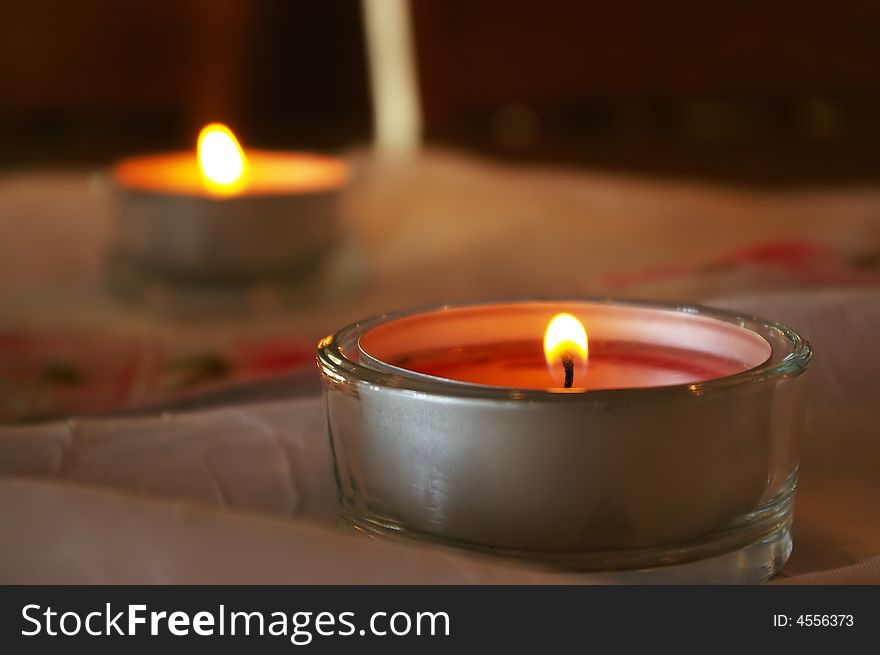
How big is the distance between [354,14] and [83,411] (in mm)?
2212

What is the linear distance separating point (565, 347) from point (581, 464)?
0.07 m

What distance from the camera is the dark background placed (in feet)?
4.91

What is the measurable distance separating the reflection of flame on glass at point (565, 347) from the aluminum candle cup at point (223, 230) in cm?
47

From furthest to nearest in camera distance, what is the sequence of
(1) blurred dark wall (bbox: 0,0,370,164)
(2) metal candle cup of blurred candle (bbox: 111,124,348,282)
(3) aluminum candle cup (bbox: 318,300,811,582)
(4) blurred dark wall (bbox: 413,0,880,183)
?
(1) blurred dark wall (bbox: 0,0,370,164) < (4) blurred dark wall (bbox: 413,0,880,183) < (2) metal candle cup of blurred candle (bbox: 111,124,348,282) < (3) aluminum candle cup (bbox: 318,300,811,582)

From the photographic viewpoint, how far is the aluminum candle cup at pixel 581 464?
259mm

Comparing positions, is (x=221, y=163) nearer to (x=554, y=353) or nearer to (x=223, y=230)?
(x=223, y=230)

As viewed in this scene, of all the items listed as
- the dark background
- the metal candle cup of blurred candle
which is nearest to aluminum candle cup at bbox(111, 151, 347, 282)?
the metal candle cup of blurred candle

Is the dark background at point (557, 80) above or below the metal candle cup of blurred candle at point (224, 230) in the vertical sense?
above

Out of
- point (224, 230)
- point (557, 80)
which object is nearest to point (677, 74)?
point (557, 80)

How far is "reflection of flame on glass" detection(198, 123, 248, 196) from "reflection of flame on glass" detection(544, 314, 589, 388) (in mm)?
537

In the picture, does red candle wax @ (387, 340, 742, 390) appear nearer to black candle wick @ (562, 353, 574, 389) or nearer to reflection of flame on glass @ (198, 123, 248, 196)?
black candle wick @ (562, 353, 574, 389)

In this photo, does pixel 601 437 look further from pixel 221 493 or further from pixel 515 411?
pixel 221 493

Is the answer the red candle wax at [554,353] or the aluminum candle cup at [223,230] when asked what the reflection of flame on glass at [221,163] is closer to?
the aluminum candle cup at [223,230]

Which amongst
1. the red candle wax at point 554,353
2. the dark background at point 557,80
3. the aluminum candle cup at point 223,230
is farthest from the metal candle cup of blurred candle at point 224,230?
the dark background at point 557,80
